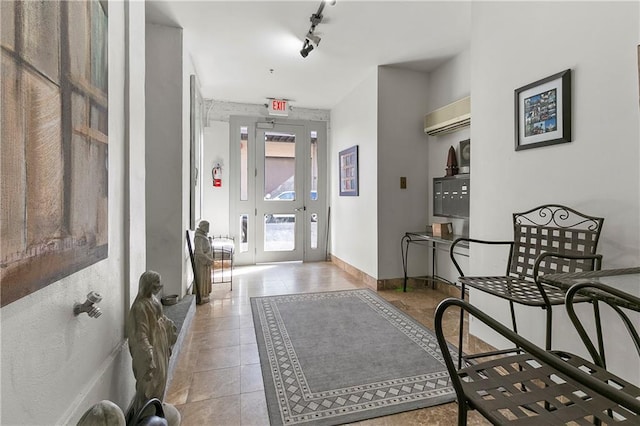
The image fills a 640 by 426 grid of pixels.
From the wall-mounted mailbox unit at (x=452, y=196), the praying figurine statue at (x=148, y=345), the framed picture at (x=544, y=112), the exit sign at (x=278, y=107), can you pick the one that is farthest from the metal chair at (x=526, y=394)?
the exit sign at (x=278, y=107)

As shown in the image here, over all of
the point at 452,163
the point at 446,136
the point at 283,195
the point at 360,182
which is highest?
the point at 446,136

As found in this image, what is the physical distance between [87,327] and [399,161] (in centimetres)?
350

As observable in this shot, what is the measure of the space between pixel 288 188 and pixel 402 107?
2.49 meters

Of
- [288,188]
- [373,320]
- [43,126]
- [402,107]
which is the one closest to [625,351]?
[373,320]

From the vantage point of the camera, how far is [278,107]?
4.94 metres

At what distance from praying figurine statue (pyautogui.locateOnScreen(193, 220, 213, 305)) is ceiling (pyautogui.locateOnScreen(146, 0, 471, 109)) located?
199 cm

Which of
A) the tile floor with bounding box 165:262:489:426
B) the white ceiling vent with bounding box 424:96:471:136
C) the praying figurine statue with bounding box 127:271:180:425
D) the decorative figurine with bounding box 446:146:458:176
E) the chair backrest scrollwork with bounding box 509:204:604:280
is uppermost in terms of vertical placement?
the white ceiling vent with bounding box 424:96:471:136

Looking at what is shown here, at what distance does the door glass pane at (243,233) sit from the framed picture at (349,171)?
1.77 meters

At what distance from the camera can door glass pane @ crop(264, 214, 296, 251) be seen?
17.8 ft

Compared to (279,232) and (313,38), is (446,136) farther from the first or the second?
(279,232)

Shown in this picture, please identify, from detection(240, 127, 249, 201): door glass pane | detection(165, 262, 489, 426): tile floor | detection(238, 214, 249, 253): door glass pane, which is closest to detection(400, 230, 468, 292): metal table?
detection(165, 262, 489, 426): tile floor

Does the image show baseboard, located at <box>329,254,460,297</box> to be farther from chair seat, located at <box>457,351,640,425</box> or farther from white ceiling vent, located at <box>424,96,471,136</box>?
chair seat, located at <box>457,351,640,425</box>

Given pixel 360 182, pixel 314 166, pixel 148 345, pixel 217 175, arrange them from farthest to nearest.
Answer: pixel 314 166, pixel 217 175, pixel 360 182, pixel 148 345

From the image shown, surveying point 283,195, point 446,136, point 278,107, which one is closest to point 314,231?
point 283,195
